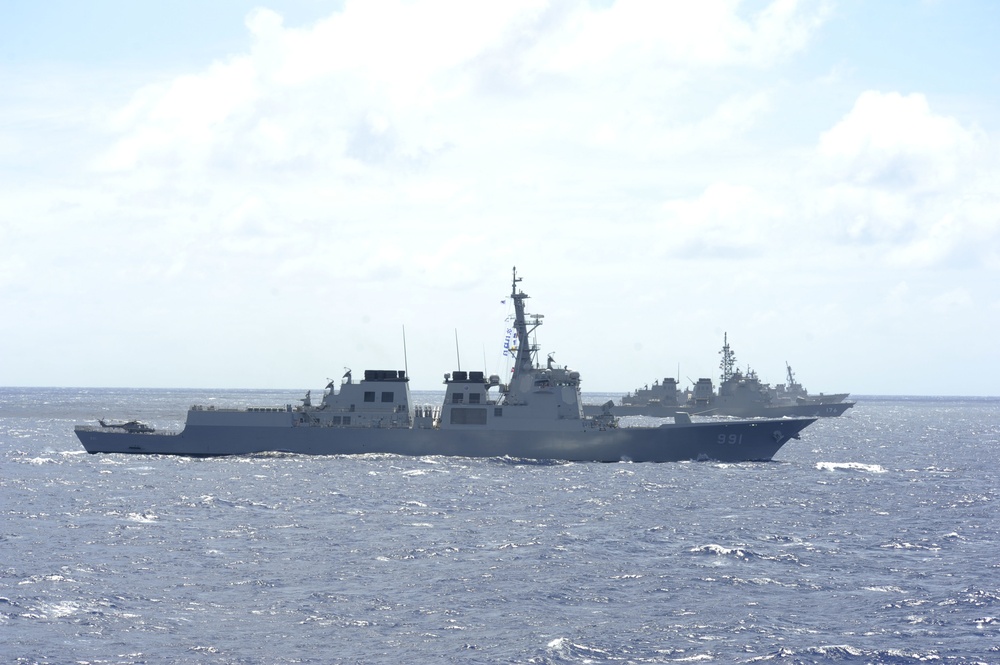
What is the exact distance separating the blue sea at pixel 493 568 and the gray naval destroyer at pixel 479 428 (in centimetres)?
403

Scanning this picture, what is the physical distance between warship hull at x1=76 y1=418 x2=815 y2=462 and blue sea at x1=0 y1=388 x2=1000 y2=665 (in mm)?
3871

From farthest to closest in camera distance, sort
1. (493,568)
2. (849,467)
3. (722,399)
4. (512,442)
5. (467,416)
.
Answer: (722,399) < (849,467) < (467,416) < (512,442) < (493,568)

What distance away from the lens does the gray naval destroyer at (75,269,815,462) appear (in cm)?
4688

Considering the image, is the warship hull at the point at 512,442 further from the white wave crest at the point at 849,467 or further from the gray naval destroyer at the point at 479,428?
the white wave crest at the point at 849,467

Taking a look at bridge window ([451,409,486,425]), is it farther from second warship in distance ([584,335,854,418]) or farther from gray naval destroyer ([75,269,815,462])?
second warship in distance ([584,335,854,418])

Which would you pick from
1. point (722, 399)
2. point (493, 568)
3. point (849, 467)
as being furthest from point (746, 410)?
point (493, 568)

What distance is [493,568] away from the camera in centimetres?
2406

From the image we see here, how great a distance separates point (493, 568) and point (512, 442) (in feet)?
75.4

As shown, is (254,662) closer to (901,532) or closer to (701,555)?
(701,555)

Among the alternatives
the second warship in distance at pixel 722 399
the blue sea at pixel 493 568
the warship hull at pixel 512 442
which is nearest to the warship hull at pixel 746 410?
the second warship in distance at pixel 722 399

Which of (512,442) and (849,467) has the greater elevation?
(512,442)

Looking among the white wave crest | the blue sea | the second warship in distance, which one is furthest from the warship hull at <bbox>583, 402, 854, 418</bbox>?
the blue sea

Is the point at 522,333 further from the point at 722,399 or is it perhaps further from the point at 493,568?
the point at 722,399

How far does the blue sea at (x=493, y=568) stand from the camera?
1803 centimetres
